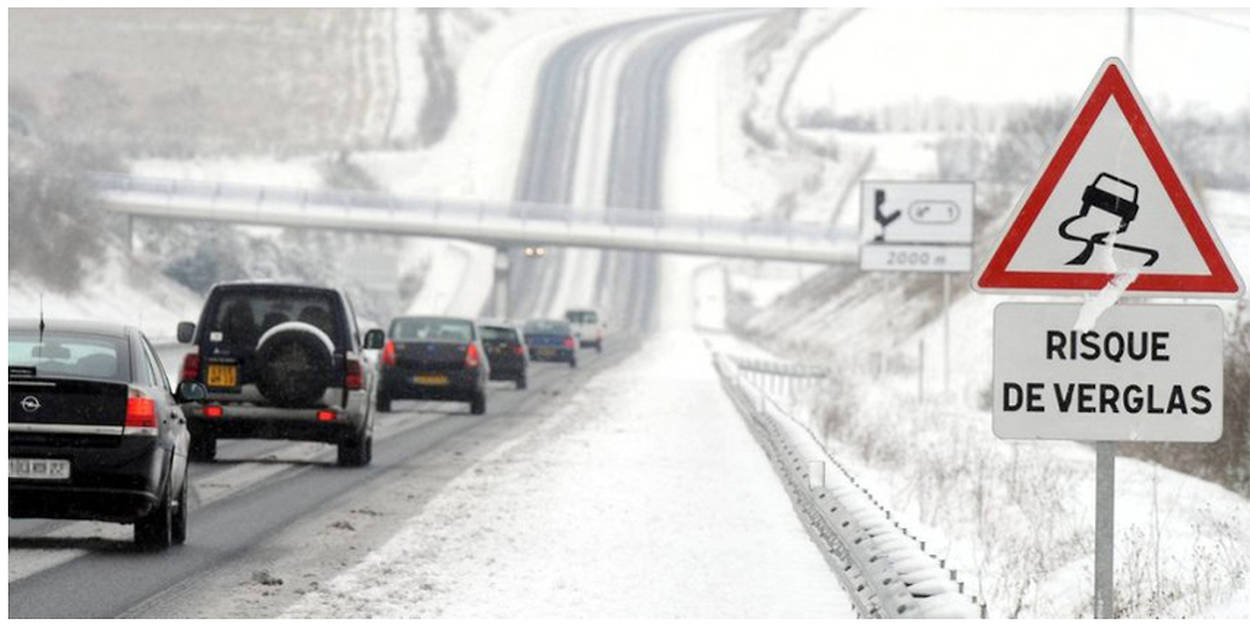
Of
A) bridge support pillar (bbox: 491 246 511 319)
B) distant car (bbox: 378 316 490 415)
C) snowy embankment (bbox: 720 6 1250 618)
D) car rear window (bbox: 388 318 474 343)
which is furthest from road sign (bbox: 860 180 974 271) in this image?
bridge support pillar (bbox: 491 246 511 319)

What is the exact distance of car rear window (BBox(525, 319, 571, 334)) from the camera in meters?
61.0

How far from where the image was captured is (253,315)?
21.8 m

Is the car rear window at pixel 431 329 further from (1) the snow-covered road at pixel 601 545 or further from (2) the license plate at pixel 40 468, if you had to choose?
(2) the license plate at pixel 40 468

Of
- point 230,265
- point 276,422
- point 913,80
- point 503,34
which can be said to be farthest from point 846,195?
point 276,422

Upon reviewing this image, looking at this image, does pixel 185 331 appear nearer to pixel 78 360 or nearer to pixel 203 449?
pixel 203 449

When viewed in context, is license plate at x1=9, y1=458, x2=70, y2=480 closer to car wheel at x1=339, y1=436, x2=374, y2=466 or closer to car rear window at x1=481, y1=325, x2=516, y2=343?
car wheel at x1=339, y1=436, x2=374, y2=466

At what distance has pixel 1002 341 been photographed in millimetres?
7453

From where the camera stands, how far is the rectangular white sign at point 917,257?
44500mm

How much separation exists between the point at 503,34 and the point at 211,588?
159872mm

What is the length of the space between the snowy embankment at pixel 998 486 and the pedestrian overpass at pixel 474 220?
478 cm

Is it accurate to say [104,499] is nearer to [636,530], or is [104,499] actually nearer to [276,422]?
[636,530]

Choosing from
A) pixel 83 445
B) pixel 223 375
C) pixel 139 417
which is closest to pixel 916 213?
pixel 223 375

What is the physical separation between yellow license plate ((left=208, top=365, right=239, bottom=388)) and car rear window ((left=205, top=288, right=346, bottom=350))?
10.1 inches

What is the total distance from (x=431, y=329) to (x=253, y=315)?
13918mm
